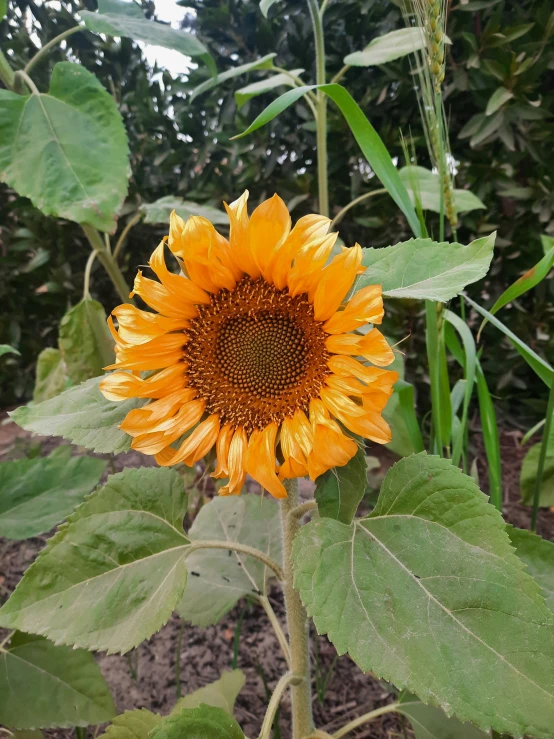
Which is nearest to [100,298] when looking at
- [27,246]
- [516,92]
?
A: [27,246]

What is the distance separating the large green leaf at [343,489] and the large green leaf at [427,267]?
173 millimetres

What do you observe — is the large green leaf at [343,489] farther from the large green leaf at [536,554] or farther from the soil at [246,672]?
the soil at [246,672]

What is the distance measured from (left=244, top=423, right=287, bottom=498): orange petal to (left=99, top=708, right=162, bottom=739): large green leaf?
364mm

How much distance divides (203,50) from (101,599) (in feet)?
2.95

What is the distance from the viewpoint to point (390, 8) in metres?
1.36

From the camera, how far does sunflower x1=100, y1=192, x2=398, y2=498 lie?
482 mm

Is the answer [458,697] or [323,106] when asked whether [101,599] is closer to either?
[458,697]

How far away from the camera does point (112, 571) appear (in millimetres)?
601

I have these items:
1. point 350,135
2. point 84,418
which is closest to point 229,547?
point 84,418

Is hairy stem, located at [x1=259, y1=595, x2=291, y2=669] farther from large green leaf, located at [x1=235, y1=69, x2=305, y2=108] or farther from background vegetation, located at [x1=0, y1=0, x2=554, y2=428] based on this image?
large green leaf, located at [x1=235, y1=69, x2=305, y2=108]

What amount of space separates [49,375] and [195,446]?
882 millimetres

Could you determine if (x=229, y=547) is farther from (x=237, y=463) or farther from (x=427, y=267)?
(x=427, y=267)

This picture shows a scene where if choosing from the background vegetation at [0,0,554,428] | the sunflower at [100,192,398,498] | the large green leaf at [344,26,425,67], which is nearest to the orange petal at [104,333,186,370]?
the sunflower at [100,192,398,498]

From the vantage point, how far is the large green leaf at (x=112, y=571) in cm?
55
